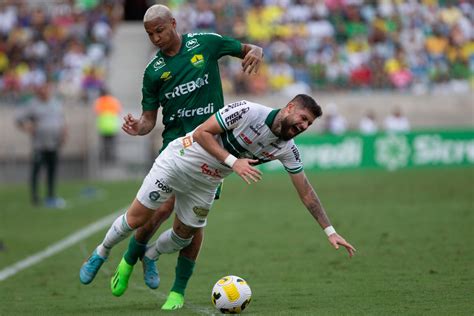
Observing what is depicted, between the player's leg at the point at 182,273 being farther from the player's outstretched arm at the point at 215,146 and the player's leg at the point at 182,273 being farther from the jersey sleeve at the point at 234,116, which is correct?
the jersey sleeve at the point at 234,116

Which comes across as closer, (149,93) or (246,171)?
(246,171)

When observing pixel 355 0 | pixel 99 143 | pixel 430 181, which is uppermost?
pixel 355 0

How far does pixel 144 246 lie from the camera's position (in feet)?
31.2

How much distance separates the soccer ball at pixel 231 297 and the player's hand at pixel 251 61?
6.36 ft

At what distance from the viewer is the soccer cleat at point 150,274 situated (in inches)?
376

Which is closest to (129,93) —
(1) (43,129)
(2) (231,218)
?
(1) (43,129)

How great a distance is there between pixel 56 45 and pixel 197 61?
24990mm

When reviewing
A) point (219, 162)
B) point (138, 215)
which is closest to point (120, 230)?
point (138, 215)

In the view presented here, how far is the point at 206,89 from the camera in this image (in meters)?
9.49

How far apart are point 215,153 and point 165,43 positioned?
1.50 meters

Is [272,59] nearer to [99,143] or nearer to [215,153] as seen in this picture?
[99,143]

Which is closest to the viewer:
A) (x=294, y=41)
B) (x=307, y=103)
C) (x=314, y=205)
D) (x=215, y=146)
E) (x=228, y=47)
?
(x=307, y=103)

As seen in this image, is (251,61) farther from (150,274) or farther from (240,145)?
(150,274)

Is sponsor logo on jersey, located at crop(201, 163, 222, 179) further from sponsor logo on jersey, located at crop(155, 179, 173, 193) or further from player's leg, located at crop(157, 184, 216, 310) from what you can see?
sponsor logo on jersey, located at crop(155, 179, 173, 193)
